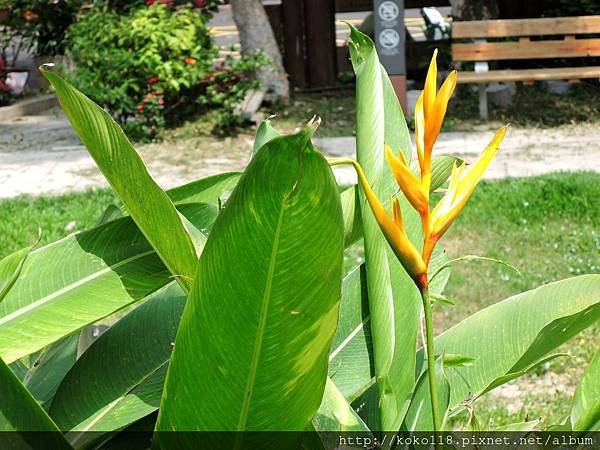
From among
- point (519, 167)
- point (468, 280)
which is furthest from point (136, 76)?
point (468, 280)

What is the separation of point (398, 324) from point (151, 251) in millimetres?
293

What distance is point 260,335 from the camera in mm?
734

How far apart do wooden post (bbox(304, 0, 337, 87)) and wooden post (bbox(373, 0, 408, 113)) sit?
2308mm

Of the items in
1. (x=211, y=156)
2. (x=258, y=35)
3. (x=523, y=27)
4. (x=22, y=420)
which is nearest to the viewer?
(x=22, y=420)

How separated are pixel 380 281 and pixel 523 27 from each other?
8759 mm

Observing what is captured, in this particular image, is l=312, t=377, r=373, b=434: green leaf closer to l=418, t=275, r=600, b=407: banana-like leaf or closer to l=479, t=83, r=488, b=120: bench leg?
l=418, t=275, r=600, b=407: banana-like leaf

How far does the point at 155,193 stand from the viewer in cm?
90

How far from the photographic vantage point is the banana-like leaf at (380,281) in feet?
3.42

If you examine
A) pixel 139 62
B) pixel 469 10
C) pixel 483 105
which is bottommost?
pixel 483 105

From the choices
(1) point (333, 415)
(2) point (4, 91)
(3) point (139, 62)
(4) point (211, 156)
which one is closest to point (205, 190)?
(1) point (333, 415)

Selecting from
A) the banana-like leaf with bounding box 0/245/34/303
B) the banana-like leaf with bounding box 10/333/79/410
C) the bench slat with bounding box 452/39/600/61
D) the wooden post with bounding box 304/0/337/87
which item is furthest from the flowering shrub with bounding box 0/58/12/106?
the banana-like leaf with bounding box 0/245/34/303

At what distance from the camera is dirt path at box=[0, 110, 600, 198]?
744 centimetres

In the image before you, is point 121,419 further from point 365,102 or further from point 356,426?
point 365,102

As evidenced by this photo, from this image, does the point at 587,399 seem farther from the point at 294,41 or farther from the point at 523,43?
the point at 294,41
